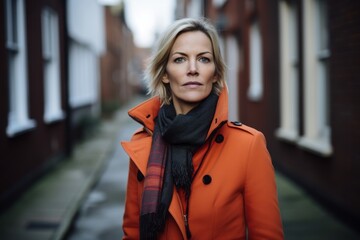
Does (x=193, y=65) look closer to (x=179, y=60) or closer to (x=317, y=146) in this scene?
(x=179, y=60)

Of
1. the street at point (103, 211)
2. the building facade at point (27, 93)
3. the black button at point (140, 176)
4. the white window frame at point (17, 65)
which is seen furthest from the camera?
the white window frame at point (17, 65)

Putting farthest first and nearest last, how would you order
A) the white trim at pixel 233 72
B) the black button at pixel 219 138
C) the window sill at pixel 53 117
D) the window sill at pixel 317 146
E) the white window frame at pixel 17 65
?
the white trim at pixel 233 72
the window sill at pixel 53 117
the white window frame at pixel 17 65
the window sill at pixel 317 146
the black button at pixel 219 138

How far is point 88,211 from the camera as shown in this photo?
725 cm

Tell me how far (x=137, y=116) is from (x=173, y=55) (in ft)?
1.19

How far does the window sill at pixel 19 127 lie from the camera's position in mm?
7579

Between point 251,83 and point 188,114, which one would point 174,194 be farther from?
point 251,83

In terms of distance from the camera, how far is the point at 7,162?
7387 mm

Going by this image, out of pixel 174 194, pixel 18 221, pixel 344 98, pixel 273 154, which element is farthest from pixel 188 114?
pixel 273 154

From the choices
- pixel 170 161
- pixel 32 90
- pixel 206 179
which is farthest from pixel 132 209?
pixel 32 90

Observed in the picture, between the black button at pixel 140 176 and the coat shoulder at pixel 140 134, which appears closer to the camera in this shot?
the black button at pixel 140 176

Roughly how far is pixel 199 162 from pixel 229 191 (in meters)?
0.21

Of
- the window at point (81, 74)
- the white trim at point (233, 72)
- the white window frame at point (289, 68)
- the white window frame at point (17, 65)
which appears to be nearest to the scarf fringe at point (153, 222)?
the white window frame at point (17, 65)

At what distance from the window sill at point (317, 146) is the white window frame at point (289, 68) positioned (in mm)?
887

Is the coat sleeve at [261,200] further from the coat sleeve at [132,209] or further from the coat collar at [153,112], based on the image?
the coat sleeve at [132,209]
